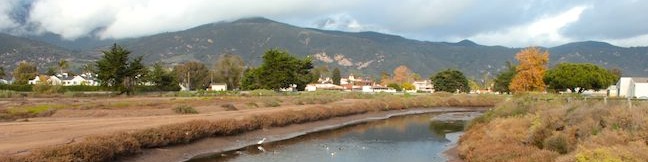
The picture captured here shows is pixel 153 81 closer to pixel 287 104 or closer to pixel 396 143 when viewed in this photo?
pixel 287 104

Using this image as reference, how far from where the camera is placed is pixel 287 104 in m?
77.4

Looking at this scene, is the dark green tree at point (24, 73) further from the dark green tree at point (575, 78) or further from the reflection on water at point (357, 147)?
the reflection on water at point (357, 147)

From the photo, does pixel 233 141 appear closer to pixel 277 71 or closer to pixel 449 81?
pixel 277 71

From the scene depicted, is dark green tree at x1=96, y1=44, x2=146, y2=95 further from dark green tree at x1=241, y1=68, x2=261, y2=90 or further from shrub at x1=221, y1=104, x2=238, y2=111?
shrub at x1=221, y1=104, x2=238, y2=111

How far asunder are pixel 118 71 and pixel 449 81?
96.0 metres

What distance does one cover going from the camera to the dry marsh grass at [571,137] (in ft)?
59.3

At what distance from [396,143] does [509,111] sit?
9.08 metres

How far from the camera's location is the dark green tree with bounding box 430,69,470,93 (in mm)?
167375

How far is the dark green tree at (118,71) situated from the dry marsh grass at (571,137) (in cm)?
7973

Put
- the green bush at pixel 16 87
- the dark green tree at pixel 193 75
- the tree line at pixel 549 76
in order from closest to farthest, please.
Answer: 1. the tree line at pixel 549 76
2. the green bush at pixel 16 87
3. the dark green tree at pixel 193 75

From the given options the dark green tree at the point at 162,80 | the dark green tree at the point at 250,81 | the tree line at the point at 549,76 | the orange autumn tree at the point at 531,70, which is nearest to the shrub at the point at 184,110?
the tree line at the point at 549,76

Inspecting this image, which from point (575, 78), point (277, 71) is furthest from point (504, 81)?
point (277, 71)

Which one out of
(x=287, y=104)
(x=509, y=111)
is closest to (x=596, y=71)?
(x=287, y=104)

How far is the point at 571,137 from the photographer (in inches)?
985
